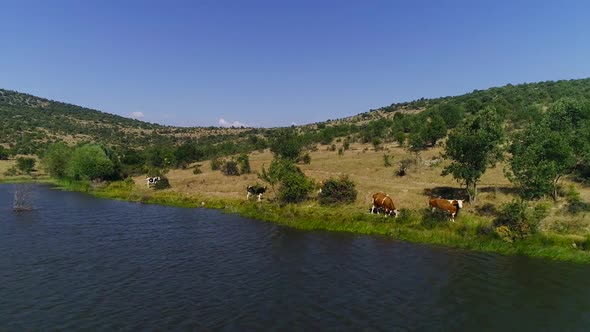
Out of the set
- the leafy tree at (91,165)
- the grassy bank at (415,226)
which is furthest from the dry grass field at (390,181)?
the leafy tree at (91,165)

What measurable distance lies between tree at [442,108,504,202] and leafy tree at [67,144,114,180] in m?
54.6

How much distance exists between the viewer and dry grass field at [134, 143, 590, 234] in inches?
1464

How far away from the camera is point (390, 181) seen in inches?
1971

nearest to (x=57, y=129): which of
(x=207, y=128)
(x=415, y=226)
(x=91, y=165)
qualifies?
(x=207, y=128)

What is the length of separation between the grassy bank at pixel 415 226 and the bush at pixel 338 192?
44.8 inches

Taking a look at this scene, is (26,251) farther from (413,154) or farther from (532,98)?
(532,98)

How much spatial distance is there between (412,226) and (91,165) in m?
55.3

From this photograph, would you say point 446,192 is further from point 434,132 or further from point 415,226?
point 434,132

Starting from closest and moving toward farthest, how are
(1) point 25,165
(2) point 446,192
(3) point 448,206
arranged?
(3) point 448,206
(2) point 446,192
(1) point 25,165

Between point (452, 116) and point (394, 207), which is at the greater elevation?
point (452, 116)

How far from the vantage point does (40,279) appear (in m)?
23.5

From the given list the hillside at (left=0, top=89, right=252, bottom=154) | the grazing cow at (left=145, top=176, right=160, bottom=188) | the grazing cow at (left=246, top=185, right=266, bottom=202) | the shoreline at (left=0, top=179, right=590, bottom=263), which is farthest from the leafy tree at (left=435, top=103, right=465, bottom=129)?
the hillside at (left=0, top=89, right=252, bottom=154)

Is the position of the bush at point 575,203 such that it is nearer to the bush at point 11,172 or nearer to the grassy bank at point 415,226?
the grassy bank at point 415,226

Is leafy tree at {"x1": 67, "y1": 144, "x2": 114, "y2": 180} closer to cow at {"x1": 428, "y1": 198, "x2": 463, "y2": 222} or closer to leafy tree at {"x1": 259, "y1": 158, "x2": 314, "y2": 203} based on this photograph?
leafy tree at {"x1": 259, "y1": 158, "x2": 314, "y2": 203}
